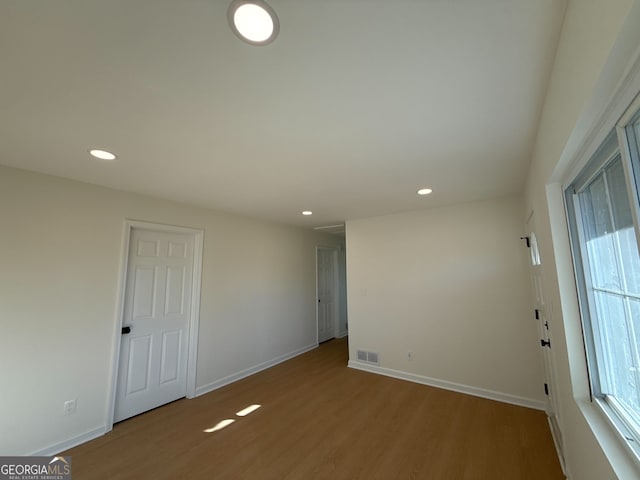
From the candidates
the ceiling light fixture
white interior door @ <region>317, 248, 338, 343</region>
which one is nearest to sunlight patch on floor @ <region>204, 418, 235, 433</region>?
white interior door @ <region>317, 248, 338, 343</region>

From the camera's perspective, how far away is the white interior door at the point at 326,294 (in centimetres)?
560

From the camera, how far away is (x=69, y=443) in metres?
2.24

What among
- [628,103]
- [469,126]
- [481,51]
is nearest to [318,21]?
[481,51]

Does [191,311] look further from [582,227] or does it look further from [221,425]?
[582,227]

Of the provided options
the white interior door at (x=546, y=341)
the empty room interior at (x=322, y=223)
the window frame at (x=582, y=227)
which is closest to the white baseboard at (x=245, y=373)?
the empty room interior at (x=322, y=223)

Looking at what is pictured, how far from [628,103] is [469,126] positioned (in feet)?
2.90

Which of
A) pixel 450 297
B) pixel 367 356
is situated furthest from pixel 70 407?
pixel 450 297

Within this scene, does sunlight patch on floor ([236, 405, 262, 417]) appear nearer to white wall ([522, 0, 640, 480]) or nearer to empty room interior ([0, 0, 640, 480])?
empty room interior ([0, 0, 640, 480])

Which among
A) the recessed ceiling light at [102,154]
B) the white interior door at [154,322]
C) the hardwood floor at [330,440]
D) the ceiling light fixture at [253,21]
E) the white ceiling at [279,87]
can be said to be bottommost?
the hardwood floor at [330,440]

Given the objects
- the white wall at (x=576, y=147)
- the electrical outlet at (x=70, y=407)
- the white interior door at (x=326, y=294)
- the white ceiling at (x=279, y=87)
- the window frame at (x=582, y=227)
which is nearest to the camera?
the white wall at (x=576, y=147)

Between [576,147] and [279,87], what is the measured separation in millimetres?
1363

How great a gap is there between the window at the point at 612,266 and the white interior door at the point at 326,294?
14.8 ft

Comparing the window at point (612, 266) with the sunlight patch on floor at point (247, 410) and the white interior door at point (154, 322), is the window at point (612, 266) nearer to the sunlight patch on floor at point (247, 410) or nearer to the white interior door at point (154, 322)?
the sunlight patch on floor at point (247, 410)

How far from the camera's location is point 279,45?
1.02 metres
